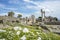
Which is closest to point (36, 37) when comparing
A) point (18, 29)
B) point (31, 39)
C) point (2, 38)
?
point (31, 39)

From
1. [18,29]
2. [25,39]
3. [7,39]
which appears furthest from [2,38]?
[25,39]

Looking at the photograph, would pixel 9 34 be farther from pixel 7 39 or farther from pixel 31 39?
pixel 31 39

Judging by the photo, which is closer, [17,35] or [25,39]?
[25,39]

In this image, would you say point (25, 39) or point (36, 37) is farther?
point (36, 37)

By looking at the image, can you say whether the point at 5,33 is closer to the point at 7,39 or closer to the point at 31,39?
the point at 7,39

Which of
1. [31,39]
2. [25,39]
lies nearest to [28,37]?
[31,39]

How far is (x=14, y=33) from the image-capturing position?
5.63m

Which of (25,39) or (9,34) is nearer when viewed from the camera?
(25,39)

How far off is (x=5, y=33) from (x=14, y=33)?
267 mm

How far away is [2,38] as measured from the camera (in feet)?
18.4

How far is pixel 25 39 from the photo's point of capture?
505 centimetres

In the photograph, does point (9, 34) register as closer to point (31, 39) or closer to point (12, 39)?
point (12, 39)

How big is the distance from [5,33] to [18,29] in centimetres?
39

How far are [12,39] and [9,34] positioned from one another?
7.2 inches
